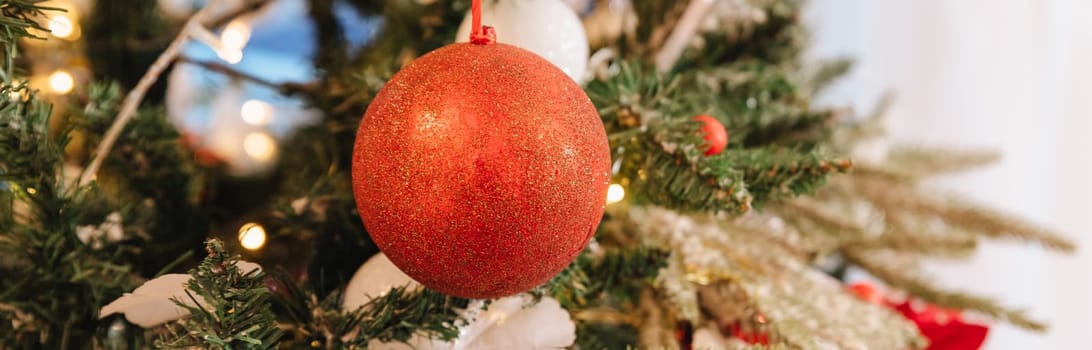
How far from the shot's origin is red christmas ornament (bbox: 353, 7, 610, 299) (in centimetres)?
25

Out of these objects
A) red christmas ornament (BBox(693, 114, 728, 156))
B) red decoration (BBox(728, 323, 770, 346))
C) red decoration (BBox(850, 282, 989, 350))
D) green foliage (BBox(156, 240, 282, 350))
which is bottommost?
green foliage (BBox(156, 240, 282, 350))

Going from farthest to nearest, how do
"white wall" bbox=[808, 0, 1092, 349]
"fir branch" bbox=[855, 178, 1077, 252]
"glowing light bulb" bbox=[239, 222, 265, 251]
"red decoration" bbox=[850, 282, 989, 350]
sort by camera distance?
"white wall" bbox=[808, 0, 1092, 349] → "fir branch" bbox=[855, 178, 1077, 252] → "red decoration" bbox=[850, 282, 989, 350] → "glowing light bulb" bbox=[239, 222, 265, 251]

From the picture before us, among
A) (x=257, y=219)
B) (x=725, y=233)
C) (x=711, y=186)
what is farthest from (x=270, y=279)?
(x=725, y=233)

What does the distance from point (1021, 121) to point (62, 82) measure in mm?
1148

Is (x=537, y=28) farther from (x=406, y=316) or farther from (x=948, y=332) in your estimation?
(x=948, y=332)

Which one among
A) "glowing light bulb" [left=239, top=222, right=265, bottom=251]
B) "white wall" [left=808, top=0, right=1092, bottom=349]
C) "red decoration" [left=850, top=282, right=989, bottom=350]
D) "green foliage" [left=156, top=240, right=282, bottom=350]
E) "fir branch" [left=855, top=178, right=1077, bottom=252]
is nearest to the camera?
"green foliage" [left=156, top=240, right=282, bottom=350]

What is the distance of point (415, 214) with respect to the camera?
0.25m

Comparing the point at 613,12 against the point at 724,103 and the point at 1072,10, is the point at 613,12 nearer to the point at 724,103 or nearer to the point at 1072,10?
the point at 724,103

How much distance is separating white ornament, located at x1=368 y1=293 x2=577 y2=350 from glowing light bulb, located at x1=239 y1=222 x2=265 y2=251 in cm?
9

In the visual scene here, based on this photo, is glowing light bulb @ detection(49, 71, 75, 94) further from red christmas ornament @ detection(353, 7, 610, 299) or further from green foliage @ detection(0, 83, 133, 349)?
red christmas ornament @ detection(353, 7, 610, 299)

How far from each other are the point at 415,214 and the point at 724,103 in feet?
1.12

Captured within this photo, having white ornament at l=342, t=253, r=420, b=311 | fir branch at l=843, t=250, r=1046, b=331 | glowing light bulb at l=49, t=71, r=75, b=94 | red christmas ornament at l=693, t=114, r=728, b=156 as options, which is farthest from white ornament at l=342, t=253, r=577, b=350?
fir branch at l=843, t=250, r=1046, b=331

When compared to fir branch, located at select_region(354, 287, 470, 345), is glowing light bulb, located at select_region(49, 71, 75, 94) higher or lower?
higher

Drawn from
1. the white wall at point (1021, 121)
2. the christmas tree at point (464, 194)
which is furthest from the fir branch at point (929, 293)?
the white wall at point (1021, 121)
